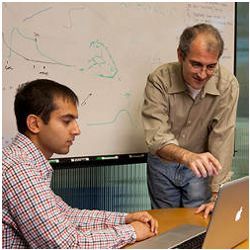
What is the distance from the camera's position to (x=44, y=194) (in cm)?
116

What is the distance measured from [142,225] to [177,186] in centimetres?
74

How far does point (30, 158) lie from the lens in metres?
1.25

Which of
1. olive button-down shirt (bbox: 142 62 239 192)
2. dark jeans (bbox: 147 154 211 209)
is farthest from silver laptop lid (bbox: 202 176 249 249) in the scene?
dark jeans (bbox: 147 154 211 209)

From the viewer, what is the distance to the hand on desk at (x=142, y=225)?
1.36 m

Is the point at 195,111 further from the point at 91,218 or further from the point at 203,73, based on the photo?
the point at 91,218

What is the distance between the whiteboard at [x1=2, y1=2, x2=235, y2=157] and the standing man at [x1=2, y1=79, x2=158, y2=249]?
2.14ft

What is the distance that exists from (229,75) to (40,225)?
1295mm

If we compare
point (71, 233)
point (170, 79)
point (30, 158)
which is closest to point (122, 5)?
point (170, 79)

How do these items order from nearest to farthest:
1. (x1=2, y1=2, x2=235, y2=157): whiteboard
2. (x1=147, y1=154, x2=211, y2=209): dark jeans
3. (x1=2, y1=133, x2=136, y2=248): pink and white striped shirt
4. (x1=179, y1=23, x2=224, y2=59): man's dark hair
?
(x1=2, y1=133, x2=136, y2=248): pink and white striped shirt → (x1=179, y1=23, x2=224, y2=59): man's dark hair → (x1=2, y1=2, x2=235, y2=157): whiteboard → (x1=147, y1=154, x2=211, y2=209): dark jeans

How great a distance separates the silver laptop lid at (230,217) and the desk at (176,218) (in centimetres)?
24

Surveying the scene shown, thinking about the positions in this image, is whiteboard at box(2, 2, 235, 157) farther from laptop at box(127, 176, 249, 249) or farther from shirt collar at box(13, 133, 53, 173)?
laptop at box(127, 176, 249, 249)

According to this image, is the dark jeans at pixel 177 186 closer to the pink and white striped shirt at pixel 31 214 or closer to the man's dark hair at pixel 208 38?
the man's dark hair at pixel 208 38

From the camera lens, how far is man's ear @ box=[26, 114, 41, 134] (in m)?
1.33

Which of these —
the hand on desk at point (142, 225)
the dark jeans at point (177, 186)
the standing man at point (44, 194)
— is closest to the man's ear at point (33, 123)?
the standing man at point (44, 194)
